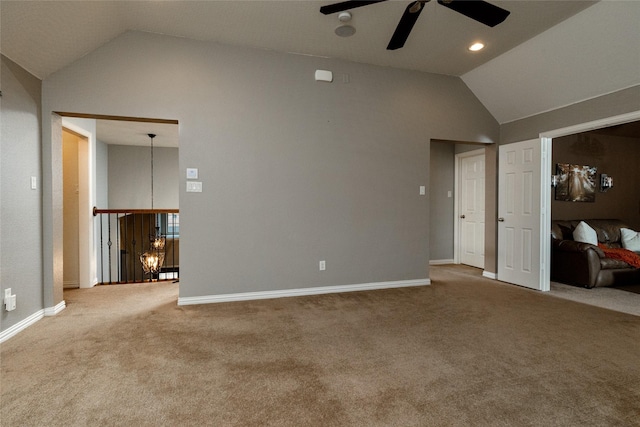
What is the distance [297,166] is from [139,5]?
87.7 inches

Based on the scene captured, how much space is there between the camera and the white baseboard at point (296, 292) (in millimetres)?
3777

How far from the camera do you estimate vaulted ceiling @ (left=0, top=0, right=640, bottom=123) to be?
2.89 m

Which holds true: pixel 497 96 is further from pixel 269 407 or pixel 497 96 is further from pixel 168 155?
pixel 168 155

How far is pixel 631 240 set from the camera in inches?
214

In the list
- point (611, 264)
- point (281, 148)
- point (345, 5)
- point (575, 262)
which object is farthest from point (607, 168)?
point (345, 5)

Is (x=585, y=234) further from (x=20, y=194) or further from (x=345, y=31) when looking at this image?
(x=20, y=194)

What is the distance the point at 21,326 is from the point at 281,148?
10.1ft

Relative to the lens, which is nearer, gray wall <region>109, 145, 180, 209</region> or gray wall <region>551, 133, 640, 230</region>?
gray wall <region>551, 133, 640, 230</region>

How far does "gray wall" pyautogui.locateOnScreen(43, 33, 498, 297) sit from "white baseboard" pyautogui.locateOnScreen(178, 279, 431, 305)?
0.07 metres

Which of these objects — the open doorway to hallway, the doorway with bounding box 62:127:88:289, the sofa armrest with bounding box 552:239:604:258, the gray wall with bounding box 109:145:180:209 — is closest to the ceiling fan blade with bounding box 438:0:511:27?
the sofa armrest with bounding box 552:239:604:258

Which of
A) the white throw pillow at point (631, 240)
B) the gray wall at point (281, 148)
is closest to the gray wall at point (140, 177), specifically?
the gray wall at point (281, 148)

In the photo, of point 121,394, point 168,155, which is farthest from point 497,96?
point 168,155

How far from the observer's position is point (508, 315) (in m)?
3.40

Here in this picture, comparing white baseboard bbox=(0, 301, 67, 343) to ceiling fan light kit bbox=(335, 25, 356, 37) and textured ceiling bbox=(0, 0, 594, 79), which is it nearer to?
textured ceiling bbox=(0, 0, 594, 79)
